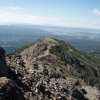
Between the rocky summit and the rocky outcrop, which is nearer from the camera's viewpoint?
the rocky outcrop

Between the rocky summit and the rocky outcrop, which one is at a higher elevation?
the rocky outcrop

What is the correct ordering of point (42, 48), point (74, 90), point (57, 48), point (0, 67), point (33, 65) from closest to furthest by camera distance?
point (0, 67) → point (74, 90) → point (33, 65) → point (42, 48) → point (57, 48)

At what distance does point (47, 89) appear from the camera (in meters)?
61.7

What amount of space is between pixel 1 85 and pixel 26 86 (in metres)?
16.2

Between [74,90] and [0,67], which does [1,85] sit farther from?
[74,90]

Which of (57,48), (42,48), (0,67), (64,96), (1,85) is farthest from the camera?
(57,48)

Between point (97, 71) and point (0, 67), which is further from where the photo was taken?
point (97, 71)

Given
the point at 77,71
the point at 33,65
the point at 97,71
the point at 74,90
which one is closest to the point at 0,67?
the point at 74,90

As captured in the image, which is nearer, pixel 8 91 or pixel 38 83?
pixel 8 91

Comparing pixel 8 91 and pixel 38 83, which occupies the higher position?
pixel 8 91

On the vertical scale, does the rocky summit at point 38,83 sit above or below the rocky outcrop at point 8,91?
below

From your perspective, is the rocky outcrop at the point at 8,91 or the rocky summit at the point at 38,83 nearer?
the rocky outcrop at the point at 8,91

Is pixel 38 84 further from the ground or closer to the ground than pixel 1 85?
closer to the ground

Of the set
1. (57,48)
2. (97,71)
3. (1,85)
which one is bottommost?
(97,71)
